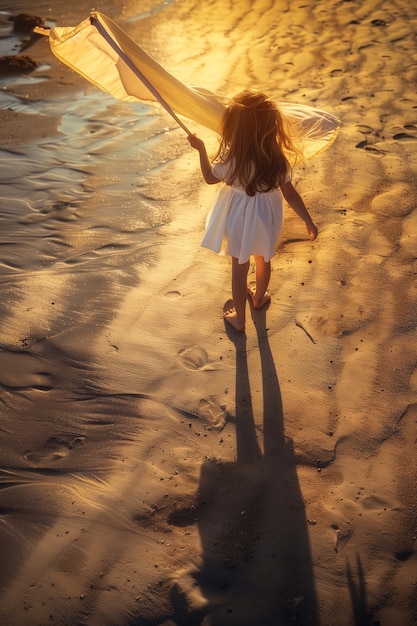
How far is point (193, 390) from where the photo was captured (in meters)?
3.28

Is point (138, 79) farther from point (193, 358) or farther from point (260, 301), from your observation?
point (193, 358)

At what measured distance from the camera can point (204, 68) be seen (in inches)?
276

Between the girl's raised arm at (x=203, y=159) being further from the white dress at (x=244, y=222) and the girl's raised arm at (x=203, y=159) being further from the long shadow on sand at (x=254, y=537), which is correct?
the long shadow on sand at (x=254, y=537)

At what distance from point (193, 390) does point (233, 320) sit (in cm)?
57

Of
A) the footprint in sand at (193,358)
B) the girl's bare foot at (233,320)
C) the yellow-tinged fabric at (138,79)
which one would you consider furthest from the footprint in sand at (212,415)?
the yellow-tinged fabric at (138,79)

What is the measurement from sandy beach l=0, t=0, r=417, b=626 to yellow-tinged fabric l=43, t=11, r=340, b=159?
3.11 feet

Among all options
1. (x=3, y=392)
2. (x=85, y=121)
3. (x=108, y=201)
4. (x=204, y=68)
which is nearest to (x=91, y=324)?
(x=3, y=392)

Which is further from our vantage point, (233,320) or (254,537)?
(233,320)

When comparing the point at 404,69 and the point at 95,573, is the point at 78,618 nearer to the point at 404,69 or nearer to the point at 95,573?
the point at 95,573

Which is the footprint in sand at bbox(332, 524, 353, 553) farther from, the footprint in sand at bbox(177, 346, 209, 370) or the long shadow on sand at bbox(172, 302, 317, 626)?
the footprint in sand at bbox(177, 346, 209, 370)

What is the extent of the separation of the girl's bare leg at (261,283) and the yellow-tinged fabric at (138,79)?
65 centimetres

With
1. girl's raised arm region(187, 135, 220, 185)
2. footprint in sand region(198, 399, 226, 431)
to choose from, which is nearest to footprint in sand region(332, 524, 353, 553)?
Answer: footprint in sand region(198, 399, 226, 431)

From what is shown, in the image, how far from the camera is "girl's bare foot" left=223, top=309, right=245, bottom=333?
3619mm

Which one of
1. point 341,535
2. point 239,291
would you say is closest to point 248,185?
point 239,291
